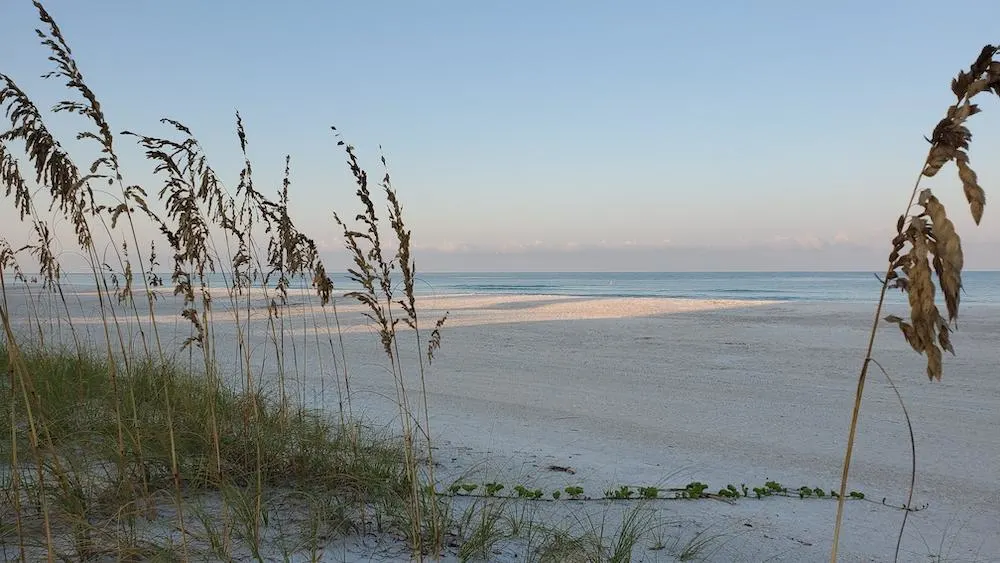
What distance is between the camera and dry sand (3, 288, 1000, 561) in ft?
12.3

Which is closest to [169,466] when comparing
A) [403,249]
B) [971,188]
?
[403,249]

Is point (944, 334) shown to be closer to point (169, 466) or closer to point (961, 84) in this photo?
point (961, 84)

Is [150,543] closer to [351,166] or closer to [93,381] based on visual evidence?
[351,166]

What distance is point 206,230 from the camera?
3141 millimetres

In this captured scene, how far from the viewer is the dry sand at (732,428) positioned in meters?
3.74

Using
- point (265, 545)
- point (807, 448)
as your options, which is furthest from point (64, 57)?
point (807, 448)

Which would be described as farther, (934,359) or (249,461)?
(249,461)

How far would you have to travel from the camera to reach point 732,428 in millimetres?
6258

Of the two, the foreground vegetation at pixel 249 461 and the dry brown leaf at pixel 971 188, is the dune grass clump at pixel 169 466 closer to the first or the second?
the foreground vegetation at pixel 249 461

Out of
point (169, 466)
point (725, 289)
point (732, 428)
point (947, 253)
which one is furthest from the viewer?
point (725, 289)

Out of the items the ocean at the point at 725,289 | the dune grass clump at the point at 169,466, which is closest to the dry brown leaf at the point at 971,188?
the dune grass clump at the point at 169,466

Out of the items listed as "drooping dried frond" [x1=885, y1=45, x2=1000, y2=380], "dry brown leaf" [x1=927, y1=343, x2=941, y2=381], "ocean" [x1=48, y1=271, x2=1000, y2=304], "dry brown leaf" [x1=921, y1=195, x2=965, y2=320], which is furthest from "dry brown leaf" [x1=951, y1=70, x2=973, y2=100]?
"ocean" [x1=48, y1=271, x2=1000, y2=304]

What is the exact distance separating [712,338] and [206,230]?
12.2m

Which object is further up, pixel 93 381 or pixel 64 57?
pixel 64 57
